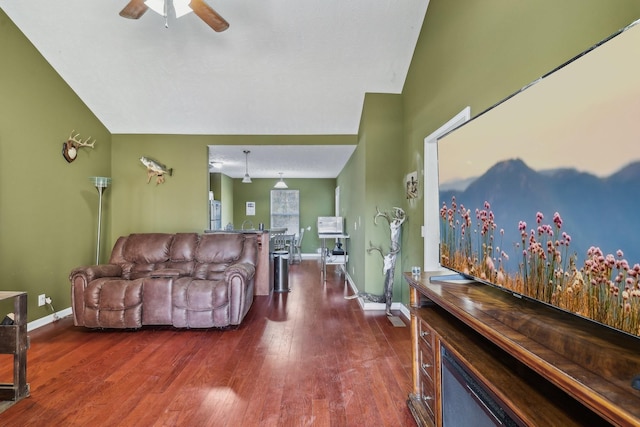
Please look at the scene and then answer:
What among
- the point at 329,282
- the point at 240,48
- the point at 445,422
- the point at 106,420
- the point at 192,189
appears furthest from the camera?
the point at 329,282

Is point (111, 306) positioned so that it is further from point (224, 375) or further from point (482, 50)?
point (482, 50)

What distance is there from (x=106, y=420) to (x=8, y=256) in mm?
2464

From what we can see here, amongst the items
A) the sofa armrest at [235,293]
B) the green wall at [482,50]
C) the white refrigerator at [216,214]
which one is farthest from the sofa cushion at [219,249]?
the white refrigerator at [216,214]

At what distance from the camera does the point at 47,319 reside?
12.1 ft

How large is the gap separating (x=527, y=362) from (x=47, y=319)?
15.7 ft

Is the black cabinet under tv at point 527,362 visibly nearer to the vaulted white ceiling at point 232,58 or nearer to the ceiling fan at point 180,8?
the ceiling fan at point 180,8

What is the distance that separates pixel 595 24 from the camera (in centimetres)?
133

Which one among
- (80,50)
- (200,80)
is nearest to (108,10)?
(80,50)

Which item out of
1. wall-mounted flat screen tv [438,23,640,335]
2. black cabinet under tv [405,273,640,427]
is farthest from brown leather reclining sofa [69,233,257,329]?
wall-mounted flat screen tv [438,23,640,335]

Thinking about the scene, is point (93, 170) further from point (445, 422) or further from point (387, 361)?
point (445, 422)

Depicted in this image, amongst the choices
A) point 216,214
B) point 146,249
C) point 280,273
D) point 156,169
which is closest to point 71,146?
point 156,169

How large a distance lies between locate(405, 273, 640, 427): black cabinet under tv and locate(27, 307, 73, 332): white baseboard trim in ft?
13.6

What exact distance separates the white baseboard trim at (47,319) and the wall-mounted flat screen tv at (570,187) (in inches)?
179

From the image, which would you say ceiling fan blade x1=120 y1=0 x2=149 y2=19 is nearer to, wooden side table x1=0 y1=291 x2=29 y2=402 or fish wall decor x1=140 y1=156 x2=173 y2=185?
wooden side table x1=0 y1=291 x2=29 y2=402
